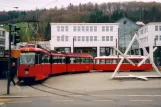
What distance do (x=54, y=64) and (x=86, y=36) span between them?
33023mm

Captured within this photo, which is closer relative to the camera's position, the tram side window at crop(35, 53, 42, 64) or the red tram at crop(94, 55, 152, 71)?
the tram side window at crop(35, 53, 42, 64)

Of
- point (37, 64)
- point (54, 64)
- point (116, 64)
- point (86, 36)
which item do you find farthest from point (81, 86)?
point (86, 36)

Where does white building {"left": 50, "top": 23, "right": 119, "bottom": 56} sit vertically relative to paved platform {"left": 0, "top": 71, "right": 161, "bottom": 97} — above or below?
above

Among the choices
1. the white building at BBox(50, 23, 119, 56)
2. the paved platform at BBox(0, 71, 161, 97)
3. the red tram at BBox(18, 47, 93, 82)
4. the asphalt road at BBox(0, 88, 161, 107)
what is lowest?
the paved platform at BBox(0, 71, 161, 97)

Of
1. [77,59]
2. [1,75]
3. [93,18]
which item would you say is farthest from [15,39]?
[93,18]

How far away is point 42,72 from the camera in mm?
27281

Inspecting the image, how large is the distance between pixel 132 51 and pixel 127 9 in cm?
4098

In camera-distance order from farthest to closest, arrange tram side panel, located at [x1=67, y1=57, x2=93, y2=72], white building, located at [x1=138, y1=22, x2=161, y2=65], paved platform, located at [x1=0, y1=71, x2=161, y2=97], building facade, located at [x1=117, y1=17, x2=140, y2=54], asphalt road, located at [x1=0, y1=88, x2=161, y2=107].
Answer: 1. building facade, located at [x1=117, y1=17, x2=140, y2=54]
2. white building, located at [x1=138, y1=22, x2=161, y2=65]
3. tram side panel, located at [x1=67, y1=57, x2=93, y2=72]
4. paved platform, located at [x1=0, y1=71, x2=161, y2=97]
5. asphalt road, located at [x1=0, y1=88, x2=161, y2=107]

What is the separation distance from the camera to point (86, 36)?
6769 centimetres

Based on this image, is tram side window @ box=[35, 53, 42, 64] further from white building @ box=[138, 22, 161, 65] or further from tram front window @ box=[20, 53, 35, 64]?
white building @ box=[138, 22, 161, 65]

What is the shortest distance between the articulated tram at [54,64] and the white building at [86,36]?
1760 centimetres

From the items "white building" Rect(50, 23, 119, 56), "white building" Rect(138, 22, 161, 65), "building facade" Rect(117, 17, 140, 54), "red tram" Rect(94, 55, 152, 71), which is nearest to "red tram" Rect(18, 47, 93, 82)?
"red tram" Rect(94, 55, 152, 71)

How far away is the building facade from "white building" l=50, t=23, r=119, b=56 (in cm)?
1039

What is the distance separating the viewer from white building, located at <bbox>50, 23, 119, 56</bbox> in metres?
66.8
